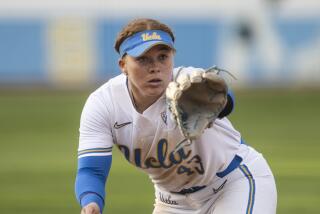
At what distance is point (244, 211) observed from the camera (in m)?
6.14

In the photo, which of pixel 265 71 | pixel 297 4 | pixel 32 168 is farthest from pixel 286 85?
pixel 32 168

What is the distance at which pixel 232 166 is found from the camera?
6391 millimetres

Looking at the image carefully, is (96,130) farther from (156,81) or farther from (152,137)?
(156,81)

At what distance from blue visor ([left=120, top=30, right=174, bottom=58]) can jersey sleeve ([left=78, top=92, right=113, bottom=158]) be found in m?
0.43

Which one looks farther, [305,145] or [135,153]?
[305,145]

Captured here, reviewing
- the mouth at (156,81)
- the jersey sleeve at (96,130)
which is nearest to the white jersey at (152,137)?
the jersey sleeve at (96,130)

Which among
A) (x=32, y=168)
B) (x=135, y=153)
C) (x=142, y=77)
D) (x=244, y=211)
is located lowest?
(x=32, y=168)

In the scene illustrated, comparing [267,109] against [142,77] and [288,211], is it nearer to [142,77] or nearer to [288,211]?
[288,211]

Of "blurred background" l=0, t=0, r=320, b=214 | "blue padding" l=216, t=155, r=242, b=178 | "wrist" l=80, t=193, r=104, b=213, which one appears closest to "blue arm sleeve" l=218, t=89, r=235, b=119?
"blue padding" l=216, t=155, r=242, b=178

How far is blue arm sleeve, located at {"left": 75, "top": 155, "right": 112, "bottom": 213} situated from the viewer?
5.79 m

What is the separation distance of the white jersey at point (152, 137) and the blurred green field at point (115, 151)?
181 inches

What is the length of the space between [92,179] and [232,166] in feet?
3.49

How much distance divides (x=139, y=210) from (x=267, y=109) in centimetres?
1327

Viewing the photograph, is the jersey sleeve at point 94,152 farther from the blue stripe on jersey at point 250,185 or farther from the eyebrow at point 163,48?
the blue stripe on jersey at point 250,185
